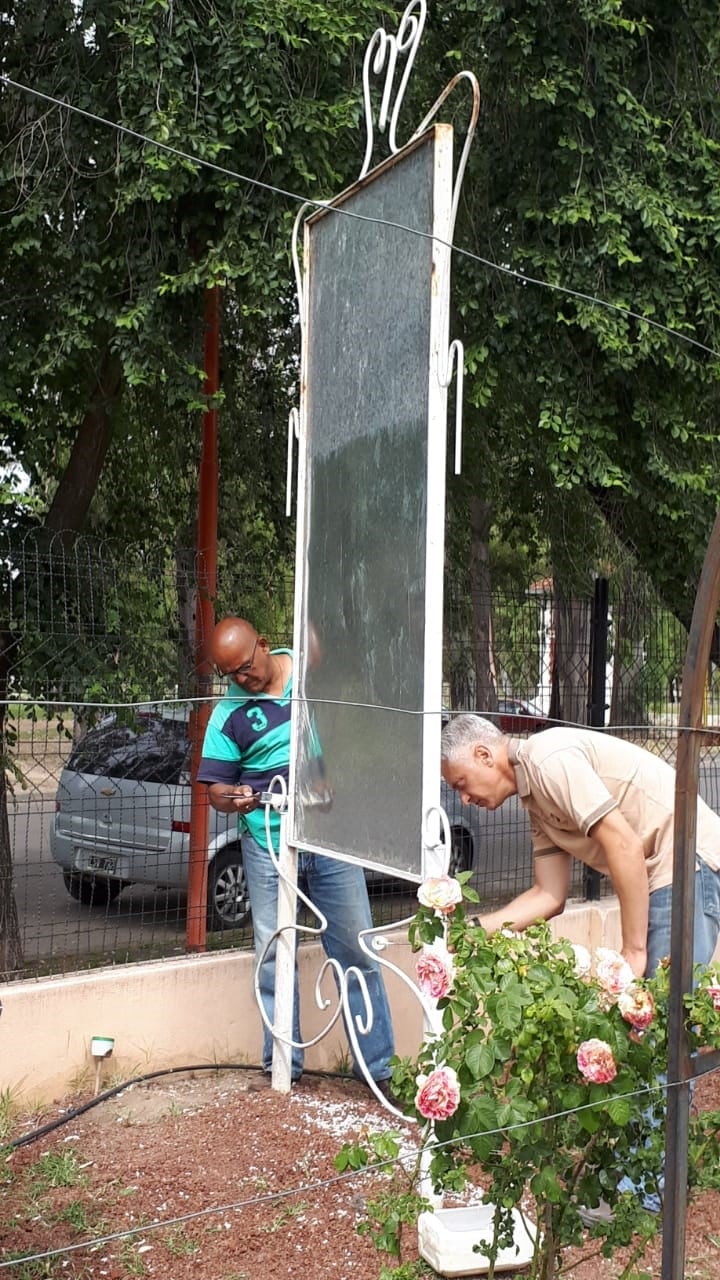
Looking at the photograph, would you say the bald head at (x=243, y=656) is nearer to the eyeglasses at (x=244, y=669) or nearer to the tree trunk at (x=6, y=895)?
the eyeglasses at (x=244, y=669)

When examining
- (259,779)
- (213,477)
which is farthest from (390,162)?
(213,477)

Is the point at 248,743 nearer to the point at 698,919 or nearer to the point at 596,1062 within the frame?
the point at 698,919

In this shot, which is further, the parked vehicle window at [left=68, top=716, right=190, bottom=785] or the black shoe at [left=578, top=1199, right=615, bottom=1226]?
the parked vehicle window at [left=68, top=716, right=190, bottom=785]

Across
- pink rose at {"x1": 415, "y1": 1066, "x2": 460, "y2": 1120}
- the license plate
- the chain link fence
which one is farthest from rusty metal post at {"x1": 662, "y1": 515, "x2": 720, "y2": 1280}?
the license plate

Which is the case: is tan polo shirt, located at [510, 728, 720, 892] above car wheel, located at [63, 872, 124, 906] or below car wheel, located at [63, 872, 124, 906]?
above

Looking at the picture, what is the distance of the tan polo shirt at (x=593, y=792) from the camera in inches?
133

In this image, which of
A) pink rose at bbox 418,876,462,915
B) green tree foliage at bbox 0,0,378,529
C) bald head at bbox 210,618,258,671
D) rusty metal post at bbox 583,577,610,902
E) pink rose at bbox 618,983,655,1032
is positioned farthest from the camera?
rusty metal post at bbox 583,577,610,902

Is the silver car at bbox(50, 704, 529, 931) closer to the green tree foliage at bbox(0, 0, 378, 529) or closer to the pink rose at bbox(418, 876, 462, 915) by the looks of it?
the green tree foliage at bbox(0, 0, 378, 529)

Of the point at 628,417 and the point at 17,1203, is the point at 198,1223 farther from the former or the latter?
the point at 628,417

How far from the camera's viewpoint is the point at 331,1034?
5.00 meters

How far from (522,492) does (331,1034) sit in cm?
480

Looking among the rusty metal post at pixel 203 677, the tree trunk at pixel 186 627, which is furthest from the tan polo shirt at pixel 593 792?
the tree trunk at pixel 186 627

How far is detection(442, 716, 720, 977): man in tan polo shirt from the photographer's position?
11.1ft

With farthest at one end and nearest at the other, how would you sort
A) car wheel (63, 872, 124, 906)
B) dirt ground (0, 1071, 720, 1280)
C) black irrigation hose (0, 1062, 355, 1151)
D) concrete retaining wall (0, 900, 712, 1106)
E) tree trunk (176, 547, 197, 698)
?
car wheel (63, 872, 124, 906)
tree trunk (176, 547, 197, 698)
concrete retaining wall (0, 900, 712, 1106)
black irrigation hose (0, 1062, 355, 1151)
dirt ground (0, 1071, 720, 1280)
